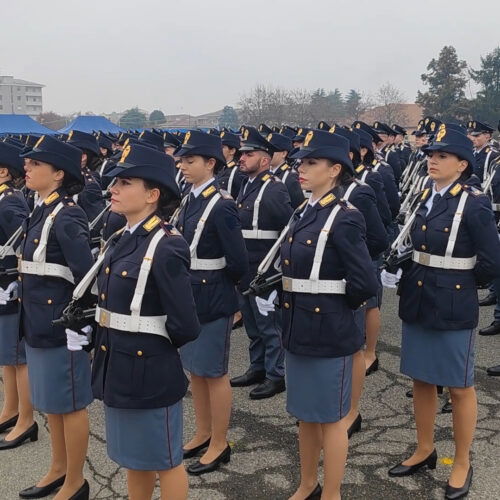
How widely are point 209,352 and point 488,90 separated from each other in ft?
170

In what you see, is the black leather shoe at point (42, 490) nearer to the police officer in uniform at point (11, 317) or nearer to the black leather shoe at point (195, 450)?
the police officer in uniform at point (11, 317)

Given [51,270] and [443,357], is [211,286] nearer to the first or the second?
[51,270]

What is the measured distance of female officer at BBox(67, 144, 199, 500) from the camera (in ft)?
9.56

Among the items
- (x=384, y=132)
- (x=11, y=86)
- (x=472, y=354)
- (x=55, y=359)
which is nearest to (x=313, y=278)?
(x=472, y=354)

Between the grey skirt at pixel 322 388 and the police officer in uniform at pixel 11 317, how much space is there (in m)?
2.14

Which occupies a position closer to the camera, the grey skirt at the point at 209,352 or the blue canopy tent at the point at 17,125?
the grey skirt at the point at 209,352

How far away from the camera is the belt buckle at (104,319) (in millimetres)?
2998

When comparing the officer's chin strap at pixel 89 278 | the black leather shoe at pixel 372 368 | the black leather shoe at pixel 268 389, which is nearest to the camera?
the officer's chin strap at pixel 89 278

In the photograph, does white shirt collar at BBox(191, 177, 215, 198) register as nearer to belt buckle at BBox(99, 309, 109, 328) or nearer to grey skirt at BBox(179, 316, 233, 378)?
grey skirt at BBox(179, 316, 233, 378)

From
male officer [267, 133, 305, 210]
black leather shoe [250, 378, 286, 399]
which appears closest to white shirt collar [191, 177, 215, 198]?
black leather shoe [250, 378, 286, 399]

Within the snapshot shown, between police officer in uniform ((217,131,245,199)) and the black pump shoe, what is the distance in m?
4.95

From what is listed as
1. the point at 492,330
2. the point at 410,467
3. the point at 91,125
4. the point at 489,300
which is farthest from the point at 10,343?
the point at 91,125

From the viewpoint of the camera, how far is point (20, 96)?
140500 mm

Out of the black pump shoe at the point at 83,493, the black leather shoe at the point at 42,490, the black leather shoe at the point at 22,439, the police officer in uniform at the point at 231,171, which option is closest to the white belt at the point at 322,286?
the black pump shoe at the point at 83,493
